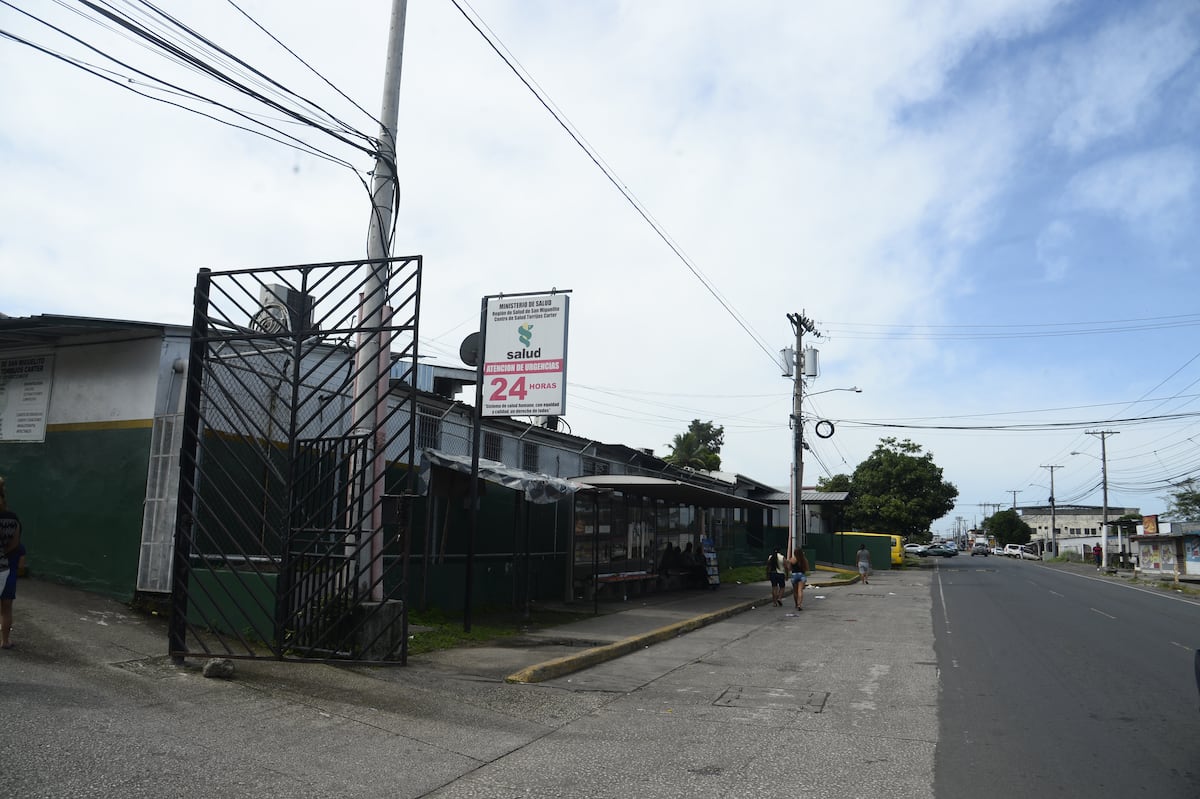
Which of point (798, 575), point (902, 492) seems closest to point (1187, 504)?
point (902, 492)

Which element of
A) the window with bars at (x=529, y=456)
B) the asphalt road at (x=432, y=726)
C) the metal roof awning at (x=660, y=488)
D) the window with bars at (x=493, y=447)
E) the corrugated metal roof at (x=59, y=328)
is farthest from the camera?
the window with bars at (x=529, y=456)

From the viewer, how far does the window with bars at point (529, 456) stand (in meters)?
18.1

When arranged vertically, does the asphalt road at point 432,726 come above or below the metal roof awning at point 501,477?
below

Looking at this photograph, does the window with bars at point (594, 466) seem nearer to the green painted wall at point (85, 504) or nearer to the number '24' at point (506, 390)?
the number '24' at point (506, 390)

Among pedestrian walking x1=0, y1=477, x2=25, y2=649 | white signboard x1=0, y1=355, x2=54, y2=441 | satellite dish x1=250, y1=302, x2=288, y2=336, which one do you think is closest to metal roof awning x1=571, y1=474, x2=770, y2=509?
satellite dish x1=250, y1=302, x2=288, y2=336

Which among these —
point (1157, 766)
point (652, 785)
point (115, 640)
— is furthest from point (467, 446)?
point (1157, 766)

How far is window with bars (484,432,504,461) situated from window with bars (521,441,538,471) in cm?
103

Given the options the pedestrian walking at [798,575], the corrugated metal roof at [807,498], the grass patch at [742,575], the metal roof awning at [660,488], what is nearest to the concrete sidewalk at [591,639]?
the pedestrian walking at [798,575]

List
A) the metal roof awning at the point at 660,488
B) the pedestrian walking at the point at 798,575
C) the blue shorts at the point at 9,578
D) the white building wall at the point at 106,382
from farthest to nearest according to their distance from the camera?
the pedestrian walking at the point at 798,575
the metal roof awning at the point at 660,488
the white building wall at the point at 106,382
the blue shorts at the point at 9,578

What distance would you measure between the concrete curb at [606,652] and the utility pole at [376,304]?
6.39 ft

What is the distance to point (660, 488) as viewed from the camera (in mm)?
17906

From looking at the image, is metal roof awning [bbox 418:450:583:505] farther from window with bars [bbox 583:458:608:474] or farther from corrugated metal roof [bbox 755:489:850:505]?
corrugated metal roof [bbox 755:489:850:505]

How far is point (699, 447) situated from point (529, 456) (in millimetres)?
37329

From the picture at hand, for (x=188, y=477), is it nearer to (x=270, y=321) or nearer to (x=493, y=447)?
(x=270, y=321)
